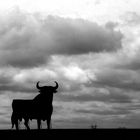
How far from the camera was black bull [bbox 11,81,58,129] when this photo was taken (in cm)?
2244

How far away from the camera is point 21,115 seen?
75.5 feet

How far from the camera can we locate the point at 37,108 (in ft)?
74.1

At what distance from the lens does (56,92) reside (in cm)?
2278

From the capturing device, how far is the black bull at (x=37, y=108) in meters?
22.4

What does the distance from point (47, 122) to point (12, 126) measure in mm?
2137
